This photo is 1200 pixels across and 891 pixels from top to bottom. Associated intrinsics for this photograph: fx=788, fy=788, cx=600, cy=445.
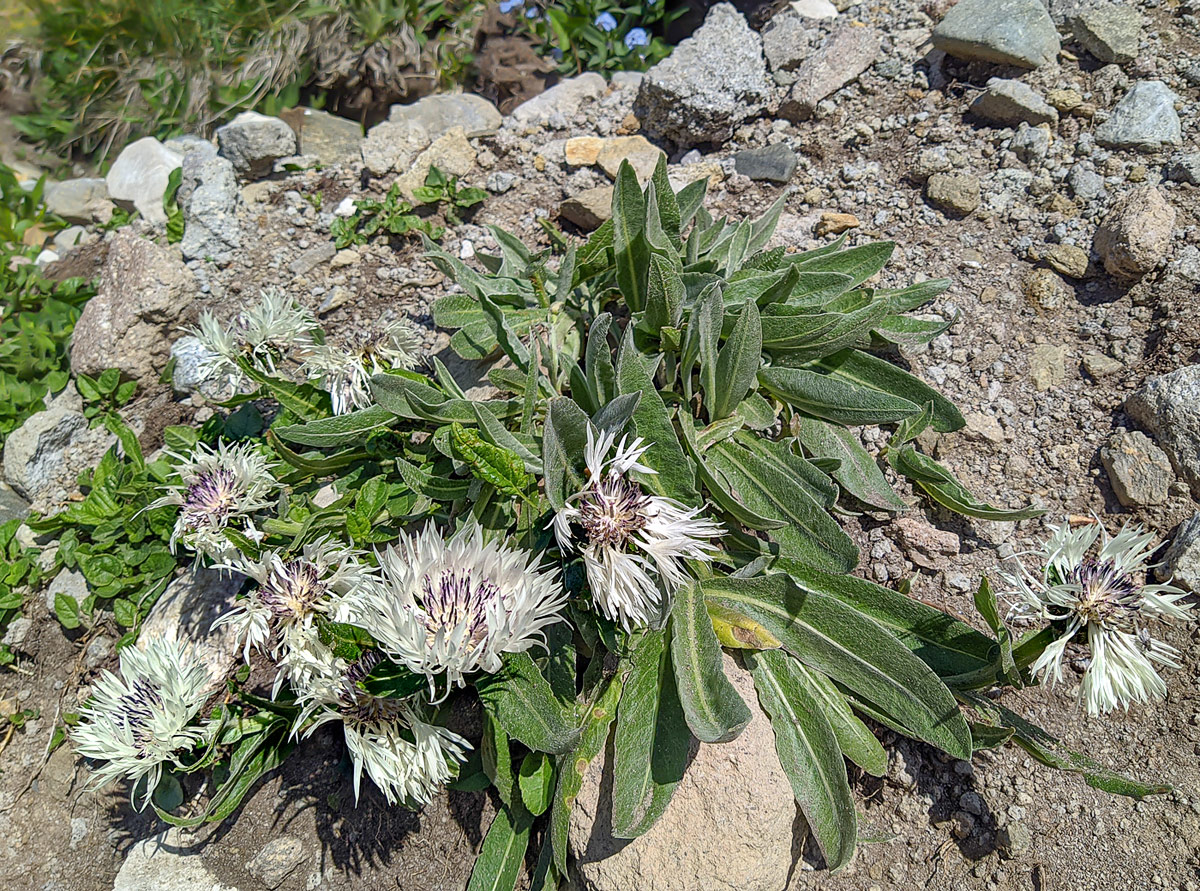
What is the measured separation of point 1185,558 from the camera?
2.05m

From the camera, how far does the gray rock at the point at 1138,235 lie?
8.16 ft

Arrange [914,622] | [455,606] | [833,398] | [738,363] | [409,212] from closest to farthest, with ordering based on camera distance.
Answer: [455,606] → [914,622] → [738,363] → [833,398] → [409,212]

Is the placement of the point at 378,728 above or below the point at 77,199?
above

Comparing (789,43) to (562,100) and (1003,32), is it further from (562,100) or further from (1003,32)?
(562,100)

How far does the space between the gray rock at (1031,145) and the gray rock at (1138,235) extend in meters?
0.39

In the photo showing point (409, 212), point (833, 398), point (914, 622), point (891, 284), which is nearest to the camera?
point (914, 622)

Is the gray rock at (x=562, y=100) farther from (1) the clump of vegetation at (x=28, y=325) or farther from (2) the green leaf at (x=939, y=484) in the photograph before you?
(2) the green leaf at (x=939, y=484)

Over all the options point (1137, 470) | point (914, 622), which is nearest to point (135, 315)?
point (914, 622)

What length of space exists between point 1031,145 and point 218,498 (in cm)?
300

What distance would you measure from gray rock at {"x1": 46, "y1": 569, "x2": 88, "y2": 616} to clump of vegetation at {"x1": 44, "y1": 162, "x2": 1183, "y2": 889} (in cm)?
23

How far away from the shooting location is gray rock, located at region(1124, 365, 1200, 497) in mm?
2184

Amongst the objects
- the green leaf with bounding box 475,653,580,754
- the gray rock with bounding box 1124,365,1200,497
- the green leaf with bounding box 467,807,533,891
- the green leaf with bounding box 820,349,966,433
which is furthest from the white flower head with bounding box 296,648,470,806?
the gray rock with bounding box 1124,365,1200,497

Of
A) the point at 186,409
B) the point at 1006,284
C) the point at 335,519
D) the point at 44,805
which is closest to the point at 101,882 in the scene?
the point at 44,805

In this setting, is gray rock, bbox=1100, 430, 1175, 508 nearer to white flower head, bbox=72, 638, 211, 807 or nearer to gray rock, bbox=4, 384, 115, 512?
white flower head, bbox=72, 638, 211, 807
